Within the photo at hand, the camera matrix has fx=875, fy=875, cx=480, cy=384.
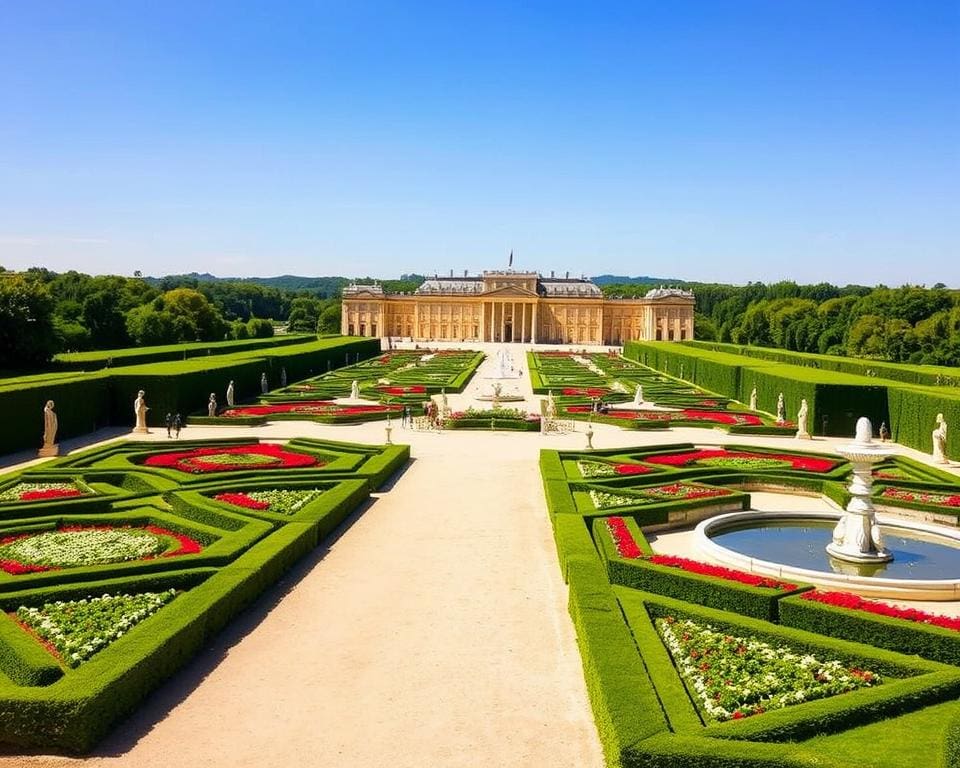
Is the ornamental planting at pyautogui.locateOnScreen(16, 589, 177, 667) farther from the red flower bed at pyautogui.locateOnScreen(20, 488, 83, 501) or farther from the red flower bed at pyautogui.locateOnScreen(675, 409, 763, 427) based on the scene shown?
the red flower bed at pyautogui.locateOnScreen(675, 409, 763, 427)

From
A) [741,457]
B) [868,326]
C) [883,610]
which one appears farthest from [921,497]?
[868,326]

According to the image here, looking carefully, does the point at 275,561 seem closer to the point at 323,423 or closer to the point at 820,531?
the point at 820,531

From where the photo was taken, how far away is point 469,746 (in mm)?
7332

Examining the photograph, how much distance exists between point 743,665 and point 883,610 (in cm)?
213

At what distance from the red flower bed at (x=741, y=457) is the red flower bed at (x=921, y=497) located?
223 cm

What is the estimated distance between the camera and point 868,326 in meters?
67.7

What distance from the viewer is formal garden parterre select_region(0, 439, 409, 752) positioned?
764 cm

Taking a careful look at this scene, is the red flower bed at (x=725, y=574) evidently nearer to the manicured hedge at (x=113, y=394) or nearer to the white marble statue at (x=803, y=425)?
the white marble statue at (x=803, y=425)

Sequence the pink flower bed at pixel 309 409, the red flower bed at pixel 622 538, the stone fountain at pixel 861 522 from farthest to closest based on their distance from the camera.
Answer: the pink flower bed at pixel 309 409, the stone fountain at pixel 861 522, the red flower bed at pixel 622 538

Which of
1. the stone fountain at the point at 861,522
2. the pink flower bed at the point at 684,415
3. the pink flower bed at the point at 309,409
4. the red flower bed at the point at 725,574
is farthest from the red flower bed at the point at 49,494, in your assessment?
the pink flower bed at the point at 684,415

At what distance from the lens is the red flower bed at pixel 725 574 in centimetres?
1048

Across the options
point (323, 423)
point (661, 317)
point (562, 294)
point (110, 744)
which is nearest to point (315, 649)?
point (110, 744)

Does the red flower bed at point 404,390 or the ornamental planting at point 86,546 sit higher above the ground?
the ornamental planting at point 86,546

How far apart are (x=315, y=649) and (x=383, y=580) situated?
2.53 meters
